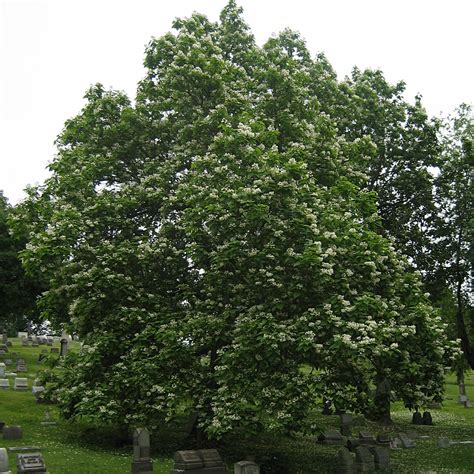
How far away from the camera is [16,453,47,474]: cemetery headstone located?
49.1 ft

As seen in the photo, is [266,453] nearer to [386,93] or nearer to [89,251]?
[89,251]

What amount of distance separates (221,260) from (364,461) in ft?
28.2

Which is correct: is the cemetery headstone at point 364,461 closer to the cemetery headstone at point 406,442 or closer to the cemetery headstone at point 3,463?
the cemetery headstone at point 406,442

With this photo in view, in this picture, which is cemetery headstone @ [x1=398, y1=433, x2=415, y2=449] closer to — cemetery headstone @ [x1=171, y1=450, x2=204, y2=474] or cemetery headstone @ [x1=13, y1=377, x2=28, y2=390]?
cemetery headstone @ [x1=171, y1=450, x2=204, y2=474]

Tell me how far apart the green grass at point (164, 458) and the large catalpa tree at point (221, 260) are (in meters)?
1.40

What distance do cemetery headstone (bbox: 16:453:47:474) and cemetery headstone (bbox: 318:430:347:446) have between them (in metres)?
13.8

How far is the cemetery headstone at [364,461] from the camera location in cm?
2023

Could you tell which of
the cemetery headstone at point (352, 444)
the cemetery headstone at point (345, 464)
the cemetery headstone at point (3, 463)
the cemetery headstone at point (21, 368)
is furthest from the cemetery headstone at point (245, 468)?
the cemetery headstone at point (21, 368)

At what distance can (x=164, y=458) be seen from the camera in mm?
20031

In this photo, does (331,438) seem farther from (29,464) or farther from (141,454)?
(29,464)

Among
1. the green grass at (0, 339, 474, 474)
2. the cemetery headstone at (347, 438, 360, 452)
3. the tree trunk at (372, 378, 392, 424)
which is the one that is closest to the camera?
the green grass at (0, 339, 474, 474)

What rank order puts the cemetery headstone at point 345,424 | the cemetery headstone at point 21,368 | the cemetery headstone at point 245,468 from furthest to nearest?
the cemetery headstone at point 21,368 → the cemetery headstone at point 345,424 → the cemetery headstone at point 245,468

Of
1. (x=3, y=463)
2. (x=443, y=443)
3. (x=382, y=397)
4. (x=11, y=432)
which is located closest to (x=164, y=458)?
(x=11, y=432)

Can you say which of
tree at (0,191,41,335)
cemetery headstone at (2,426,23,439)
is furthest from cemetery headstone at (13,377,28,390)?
cemetery headstone at (2,426,23,439)
